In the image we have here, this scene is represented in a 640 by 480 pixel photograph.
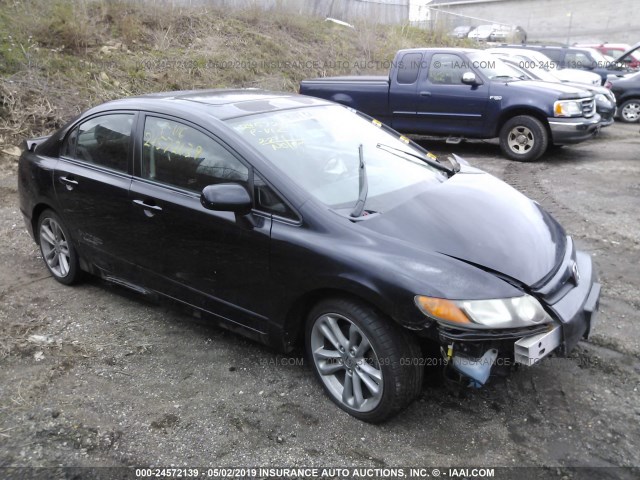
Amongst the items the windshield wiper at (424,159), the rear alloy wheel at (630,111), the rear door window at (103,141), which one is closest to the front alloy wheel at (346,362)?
the windshield wiper at (424,159)

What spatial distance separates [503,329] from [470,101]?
752cm

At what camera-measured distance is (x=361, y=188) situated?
338cm

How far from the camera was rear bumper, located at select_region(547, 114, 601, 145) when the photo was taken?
8.87 meters

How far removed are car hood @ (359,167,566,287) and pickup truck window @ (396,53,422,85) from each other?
270 inches

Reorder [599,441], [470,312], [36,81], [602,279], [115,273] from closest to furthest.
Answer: [470,312] < [599,441] < [115,273] < [602,279] < [36,81]

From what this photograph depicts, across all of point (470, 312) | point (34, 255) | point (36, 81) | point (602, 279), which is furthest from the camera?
point (36, 81)

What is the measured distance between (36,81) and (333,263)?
878 centimetres

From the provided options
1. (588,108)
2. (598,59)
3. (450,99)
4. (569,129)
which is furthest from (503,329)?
(598,59)

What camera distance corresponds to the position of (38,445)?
2.92m

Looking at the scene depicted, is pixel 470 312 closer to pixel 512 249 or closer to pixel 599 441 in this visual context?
pixel 512 249

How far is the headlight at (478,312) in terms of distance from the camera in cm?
263

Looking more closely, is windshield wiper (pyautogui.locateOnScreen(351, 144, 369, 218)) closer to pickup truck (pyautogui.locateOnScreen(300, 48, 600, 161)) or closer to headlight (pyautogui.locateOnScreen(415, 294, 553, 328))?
headlight (pyautogui.locateOnScreen(415, 294, 553, 328))

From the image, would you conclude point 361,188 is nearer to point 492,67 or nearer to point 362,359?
point 362,359

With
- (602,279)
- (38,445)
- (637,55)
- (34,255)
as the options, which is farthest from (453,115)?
(637,55)
